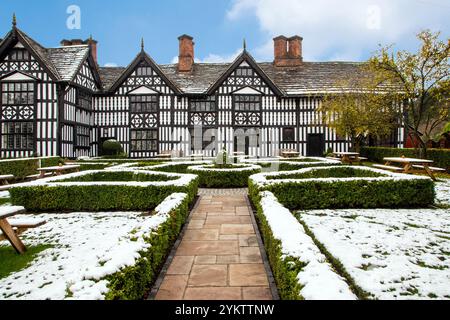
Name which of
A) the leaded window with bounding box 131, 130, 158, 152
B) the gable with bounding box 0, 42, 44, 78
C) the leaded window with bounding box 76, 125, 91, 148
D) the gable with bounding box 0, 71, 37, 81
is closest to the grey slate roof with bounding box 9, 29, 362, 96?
the gable with bounding box 0, 42, 44, 78

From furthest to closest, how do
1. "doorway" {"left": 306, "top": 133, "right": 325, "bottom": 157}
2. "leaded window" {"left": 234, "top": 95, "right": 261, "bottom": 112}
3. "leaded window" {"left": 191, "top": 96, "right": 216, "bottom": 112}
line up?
"doorway" {"left": 306, "top": 133, "right": 325, "bottom": 157} → "leaded window" {"left": 191, "top": 96, "right": 216, "bottom": 112} → "leaded window" {"left": 234, "top": 95, "right": 261, "bottom": 112}

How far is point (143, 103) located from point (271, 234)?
2152cm

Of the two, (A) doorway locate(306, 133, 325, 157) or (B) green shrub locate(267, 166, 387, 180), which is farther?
(A) doorway locate(306, 133, 325, 157)

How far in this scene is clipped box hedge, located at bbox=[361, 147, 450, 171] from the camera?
52.1 feet

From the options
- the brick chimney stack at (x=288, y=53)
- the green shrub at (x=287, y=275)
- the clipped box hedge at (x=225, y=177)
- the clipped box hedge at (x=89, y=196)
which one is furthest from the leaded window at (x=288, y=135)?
the green shrub at (x=287, y=275)

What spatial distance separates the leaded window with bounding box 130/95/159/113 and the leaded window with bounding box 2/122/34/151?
689 cm

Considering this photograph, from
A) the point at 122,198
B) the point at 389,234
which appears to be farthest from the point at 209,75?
the point at 389,234

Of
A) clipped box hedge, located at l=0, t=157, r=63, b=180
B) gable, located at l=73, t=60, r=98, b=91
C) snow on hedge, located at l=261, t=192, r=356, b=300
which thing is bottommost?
snow on hedge, located at l=261, t=192, r=356, b=300

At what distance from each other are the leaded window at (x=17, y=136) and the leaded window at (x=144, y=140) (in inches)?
263

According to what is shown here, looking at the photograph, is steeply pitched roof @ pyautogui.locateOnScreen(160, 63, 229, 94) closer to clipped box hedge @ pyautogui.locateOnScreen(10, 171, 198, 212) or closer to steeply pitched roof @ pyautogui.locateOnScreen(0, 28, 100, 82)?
steeply pitched roof @ pyautogui.locateOnScreen(0, 28, 100, 82)

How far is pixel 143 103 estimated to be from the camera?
24.1 m

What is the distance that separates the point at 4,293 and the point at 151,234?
1.82m

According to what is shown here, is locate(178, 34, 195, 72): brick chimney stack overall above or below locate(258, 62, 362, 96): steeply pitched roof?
above

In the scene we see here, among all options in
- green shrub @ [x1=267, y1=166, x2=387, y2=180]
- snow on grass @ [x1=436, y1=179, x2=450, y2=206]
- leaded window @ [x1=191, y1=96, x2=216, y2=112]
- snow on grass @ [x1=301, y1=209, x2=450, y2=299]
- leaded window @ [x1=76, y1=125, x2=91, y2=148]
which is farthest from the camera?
leaded window @ [x1=191, y1=96, x2=216, y2=112]
